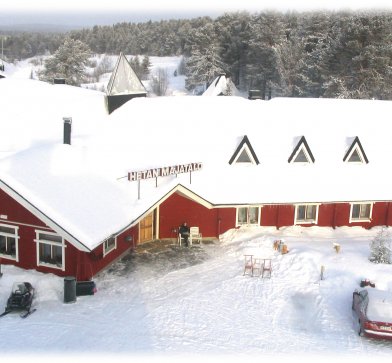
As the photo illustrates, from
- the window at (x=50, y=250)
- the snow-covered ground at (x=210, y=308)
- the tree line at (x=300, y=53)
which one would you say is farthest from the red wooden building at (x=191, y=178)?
the tree line at (x=300, y=53)

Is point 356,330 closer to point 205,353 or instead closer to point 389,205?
point 205,353

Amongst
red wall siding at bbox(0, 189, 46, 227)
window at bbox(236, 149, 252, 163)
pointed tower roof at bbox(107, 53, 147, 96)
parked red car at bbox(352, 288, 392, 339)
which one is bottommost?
parked red car at bbox(352, 288, 392, 339)

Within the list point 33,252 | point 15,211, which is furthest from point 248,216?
point 15,211

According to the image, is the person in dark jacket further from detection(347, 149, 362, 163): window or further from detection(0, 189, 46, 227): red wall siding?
detection(347, 149, 362, 163): window

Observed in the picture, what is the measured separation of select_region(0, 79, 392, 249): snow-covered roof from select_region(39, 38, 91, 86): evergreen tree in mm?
43299

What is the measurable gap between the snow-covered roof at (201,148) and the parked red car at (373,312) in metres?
8.83

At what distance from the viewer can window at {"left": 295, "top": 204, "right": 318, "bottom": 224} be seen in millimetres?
28109

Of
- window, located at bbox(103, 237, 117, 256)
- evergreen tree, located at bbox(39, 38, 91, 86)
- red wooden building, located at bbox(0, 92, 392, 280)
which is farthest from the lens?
evergreen tree, located at bbox(39, 38, 91, 86)

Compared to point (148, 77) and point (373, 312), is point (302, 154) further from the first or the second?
point (148, 77)

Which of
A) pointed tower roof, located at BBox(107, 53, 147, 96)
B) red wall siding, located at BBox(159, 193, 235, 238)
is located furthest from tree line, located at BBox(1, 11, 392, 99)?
red wall siding, located at BBox(159, 193, 235, 238)

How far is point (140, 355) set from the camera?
613 inches

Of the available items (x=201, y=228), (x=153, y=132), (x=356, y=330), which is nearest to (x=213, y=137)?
(x=153, y=132)

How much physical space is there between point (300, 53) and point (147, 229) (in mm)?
58765

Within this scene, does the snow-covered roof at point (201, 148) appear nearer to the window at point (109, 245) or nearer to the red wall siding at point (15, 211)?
the red wall siding at point (15, 211)
